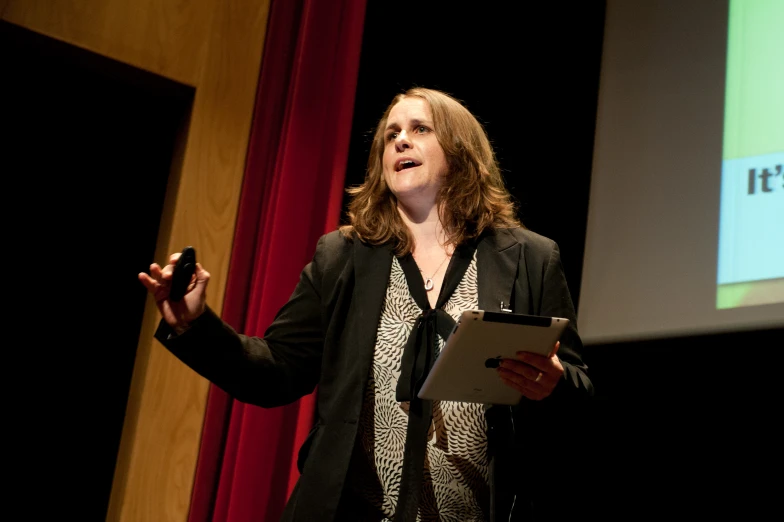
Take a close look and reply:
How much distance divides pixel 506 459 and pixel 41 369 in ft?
4.86

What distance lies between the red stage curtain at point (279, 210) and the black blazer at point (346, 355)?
58 cm

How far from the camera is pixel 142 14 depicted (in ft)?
8.05

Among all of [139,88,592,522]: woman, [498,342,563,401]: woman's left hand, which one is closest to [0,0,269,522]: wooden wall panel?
[139,88,592,522]: woman

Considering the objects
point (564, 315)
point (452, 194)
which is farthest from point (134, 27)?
point (564, 315)

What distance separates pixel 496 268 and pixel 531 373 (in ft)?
1.28

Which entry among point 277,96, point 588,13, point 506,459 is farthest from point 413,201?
point 588,13

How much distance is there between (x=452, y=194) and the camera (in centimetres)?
190

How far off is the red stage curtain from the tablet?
3.28 ft

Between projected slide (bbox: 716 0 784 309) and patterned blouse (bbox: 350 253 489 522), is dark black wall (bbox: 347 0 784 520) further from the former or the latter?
patterned blouse (bbox: 350 253 489 522)

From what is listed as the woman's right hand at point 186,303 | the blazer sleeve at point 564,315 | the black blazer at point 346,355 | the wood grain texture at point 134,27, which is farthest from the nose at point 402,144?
the wood grain texture at point 134,27

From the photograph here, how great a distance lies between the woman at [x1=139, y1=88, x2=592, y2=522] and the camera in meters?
1.49

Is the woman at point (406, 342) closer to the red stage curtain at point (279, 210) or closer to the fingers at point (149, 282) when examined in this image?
the fingers at point (149, 282)

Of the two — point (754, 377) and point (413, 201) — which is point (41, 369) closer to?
point (413, 201)

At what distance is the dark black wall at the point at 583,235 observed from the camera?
2539 millimetres
